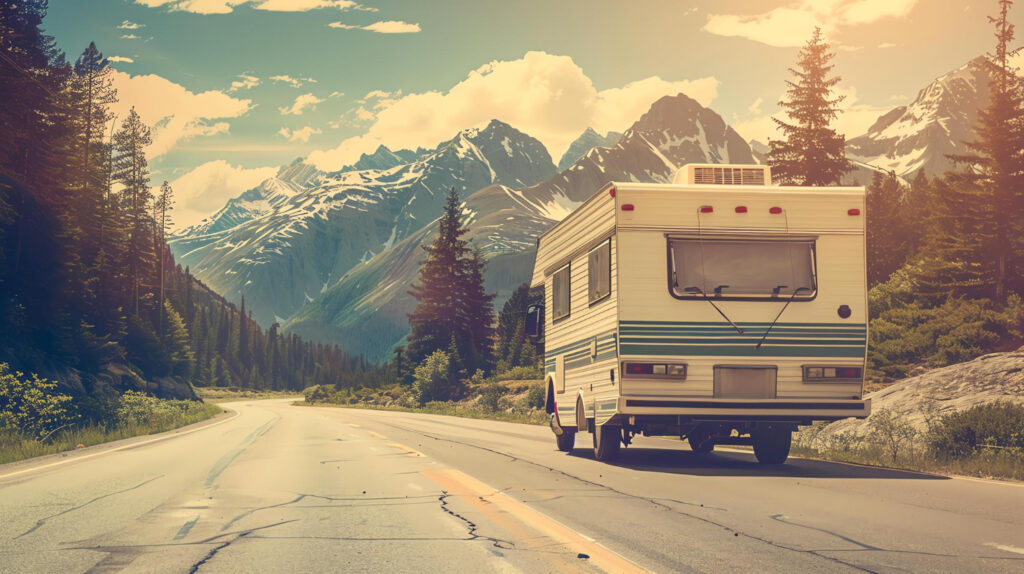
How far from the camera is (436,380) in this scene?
197ft

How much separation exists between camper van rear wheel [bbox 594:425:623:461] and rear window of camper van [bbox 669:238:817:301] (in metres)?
2.80

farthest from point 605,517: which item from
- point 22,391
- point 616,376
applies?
point 22,391

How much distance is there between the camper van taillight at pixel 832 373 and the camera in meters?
12.9

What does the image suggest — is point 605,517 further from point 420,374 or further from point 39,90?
point 420,374

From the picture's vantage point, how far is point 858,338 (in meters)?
13.0

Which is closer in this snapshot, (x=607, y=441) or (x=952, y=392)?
(x=607, y=441)

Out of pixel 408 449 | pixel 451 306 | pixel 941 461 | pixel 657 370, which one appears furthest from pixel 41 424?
pixel 451 306

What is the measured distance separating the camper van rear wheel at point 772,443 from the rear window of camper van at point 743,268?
231 centimetres

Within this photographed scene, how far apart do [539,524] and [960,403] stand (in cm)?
1041

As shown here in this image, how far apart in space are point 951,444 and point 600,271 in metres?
5.79

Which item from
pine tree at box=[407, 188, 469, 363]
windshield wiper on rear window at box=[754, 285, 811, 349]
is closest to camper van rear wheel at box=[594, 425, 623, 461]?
windshield wiper on rear window at box=[754, 285, 811, 349]

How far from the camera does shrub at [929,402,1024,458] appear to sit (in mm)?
12945

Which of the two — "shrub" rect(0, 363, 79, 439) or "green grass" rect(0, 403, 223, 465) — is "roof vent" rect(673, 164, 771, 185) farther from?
"shrub" rect(0, 363, 79, 439)

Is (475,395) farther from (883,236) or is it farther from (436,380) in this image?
(883,236)
